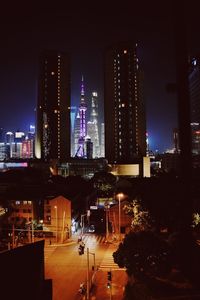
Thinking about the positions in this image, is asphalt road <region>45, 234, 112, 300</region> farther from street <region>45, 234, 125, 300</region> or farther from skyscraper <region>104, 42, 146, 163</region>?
skyscraper <region>104, 42, 146, 163</region>

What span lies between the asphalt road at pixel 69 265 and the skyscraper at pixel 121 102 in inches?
2764

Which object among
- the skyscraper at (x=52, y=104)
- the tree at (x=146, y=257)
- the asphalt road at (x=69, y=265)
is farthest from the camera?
the skyscraper at (x=52, y=104)

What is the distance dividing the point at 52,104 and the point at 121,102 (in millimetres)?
27099

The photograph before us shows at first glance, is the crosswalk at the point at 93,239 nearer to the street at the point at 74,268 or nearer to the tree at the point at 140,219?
the street at the point at 74,268

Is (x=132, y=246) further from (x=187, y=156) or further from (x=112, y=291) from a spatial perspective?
(x=187, y=156)

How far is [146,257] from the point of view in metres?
18.6

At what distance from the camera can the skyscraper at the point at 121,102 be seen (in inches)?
4072

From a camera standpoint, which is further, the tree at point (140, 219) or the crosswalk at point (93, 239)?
the crosswalk at point (93, 239)

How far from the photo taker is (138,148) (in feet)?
352

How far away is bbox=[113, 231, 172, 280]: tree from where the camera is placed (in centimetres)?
1852

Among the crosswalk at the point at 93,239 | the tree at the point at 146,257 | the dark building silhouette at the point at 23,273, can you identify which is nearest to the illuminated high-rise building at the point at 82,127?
the crosswalk at the point at 93,239

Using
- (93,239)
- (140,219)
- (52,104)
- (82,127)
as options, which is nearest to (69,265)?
(140,219)

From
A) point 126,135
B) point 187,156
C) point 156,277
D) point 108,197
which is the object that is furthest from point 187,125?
point 126,135

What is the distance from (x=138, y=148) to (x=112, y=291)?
8773 cm
